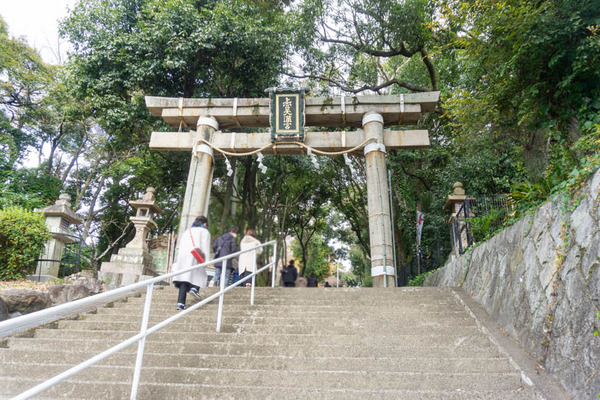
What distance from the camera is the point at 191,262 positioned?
5.29m

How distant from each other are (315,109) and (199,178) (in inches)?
129

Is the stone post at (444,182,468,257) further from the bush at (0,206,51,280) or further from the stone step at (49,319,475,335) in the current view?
the bush at (0,206,51,280)

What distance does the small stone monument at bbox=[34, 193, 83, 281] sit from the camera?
9.78 metres

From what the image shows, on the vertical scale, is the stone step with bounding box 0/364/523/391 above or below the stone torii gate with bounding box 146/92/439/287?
below

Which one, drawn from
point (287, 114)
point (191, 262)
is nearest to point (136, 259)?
point (287, 114)

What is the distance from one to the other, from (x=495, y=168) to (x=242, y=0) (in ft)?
32.3

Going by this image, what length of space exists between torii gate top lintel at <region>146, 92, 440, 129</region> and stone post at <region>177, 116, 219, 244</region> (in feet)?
1.19

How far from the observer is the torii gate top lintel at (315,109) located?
9.36 m

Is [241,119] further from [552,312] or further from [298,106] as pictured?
[552,312]

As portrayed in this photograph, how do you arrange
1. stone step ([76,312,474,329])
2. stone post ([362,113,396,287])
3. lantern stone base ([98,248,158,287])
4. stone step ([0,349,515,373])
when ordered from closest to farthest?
stone step ([0,349,515,373]) → stone step ([76,312,474,329]) → stone post ([362,113,396,287]) → lantern stone base ([98,248,158,287])

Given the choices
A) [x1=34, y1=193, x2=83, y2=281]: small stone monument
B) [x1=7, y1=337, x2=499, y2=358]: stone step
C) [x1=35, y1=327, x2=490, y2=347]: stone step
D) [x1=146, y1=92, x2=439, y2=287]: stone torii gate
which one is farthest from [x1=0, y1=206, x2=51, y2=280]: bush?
[x1=7, y1=337, x2=499, y2=358]: stone step

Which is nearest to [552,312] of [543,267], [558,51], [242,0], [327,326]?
[543,267]

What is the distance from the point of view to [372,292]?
20.0ft

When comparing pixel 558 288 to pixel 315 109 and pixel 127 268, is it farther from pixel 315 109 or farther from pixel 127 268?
pixel 127 268
